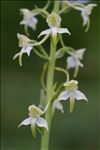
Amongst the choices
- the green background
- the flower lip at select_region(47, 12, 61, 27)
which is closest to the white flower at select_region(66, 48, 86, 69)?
the flower lip at select_region(47, 12, 61, 27)

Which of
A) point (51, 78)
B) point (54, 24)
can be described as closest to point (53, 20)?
point (54, 24)

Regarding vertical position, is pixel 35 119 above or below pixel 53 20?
below

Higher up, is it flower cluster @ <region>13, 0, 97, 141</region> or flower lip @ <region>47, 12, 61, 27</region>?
flower lip @ <region>47, 12, 61, 27</region>

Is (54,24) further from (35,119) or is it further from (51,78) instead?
(35,119)

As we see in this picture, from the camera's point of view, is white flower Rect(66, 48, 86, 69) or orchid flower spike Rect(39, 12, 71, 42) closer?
orchid flower spike Rect(39, 12, 71, 42)

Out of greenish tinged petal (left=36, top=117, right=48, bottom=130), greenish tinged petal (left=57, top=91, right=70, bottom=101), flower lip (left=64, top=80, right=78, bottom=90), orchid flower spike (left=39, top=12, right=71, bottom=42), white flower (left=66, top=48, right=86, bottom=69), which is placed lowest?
greenish tinged petal (left=36, top=117, right=48, bottom=130)

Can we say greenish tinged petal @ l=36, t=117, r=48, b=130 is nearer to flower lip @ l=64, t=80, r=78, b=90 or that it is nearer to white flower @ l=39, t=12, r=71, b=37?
flower lip @ l=64, t=80, r=78, b=90

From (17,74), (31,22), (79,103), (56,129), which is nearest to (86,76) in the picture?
(17,74)

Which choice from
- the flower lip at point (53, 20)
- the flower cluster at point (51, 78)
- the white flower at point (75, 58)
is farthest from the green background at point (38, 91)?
the flower lip at point (53, 20)

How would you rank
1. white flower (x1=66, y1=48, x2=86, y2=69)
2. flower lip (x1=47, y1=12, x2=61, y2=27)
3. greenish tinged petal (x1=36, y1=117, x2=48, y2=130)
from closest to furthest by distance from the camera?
greenish tinged petal (x1=36, y1=117, x2=48, y2=130) < flower lip (x1=47, y1=12, x2=61, y2=27) < white flower (x1=66, y1=48, x2=86, y2=69)
